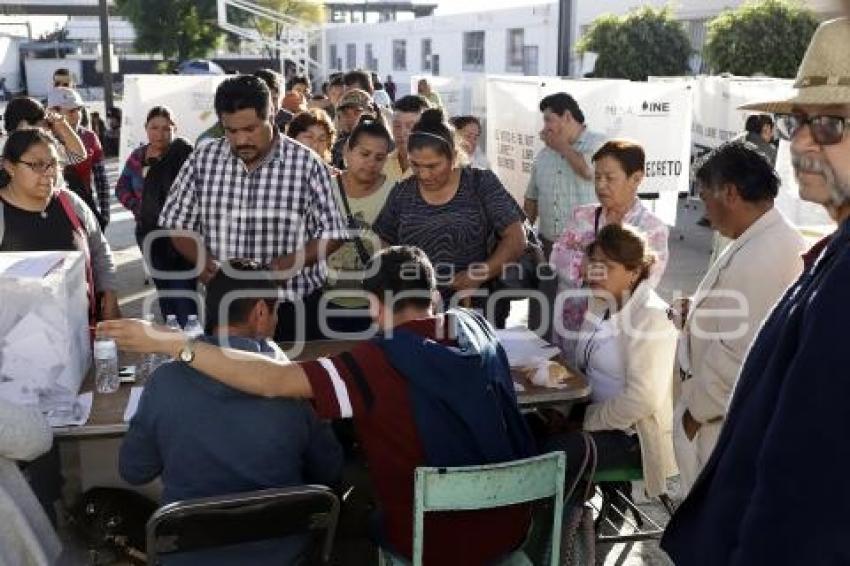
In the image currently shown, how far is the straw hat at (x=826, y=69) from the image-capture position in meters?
1.47

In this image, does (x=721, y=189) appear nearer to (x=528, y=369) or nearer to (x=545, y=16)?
(x=528, y=369)

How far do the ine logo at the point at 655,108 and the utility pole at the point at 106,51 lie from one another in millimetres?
9966

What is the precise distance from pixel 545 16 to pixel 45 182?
23497 millimetres

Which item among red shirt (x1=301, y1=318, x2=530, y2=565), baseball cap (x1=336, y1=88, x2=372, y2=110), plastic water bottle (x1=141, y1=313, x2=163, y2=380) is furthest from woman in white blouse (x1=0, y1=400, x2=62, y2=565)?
baseball cap (x1=336, y1=88, x2=372, y2=110)

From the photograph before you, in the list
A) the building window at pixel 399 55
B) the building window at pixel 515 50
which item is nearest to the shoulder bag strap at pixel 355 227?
the building window at pixel 515 50

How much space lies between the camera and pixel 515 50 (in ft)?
90.3

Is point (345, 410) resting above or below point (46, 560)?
above

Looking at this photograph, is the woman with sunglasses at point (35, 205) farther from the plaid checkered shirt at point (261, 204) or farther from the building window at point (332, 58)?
the building window at point (332, 58)

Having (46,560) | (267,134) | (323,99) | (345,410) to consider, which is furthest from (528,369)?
(323,99)

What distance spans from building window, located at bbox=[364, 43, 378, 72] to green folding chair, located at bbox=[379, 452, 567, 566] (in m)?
38.2

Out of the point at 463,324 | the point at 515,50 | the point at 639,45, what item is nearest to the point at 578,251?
the point at 463,324

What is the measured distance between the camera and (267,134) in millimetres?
3541

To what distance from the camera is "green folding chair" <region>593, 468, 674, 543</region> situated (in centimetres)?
306

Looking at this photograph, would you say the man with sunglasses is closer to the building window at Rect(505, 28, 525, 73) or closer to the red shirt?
the red shirt
